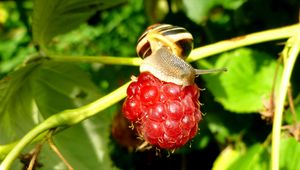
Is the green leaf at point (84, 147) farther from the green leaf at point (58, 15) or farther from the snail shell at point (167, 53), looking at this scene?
the snail shell at point (167, 53)

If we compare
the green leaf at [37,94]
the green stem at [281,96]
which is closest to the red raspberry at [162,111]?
the green stem at [281,96]

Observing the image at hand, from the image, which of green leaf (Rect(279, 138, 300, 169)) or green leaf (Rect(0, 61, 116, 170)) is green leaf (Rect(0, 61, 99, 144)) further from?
green leaf (Rect(279, 138, 300, 169))

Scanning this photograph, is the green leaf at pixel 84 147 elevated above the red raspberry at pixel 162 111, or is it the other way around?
the red raspberry at pixel 162 111

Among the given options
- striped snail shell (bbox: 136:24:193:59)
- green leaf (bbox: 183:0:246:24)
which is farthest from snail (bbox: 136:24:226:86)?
green leaf (bbox: 183:0:246:24)

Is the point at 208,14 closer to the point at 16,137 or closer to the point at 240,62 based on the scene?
the point at 240,62

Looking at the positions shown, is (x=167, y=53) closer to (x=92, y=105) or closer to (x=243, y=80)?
(x=92, y=105)

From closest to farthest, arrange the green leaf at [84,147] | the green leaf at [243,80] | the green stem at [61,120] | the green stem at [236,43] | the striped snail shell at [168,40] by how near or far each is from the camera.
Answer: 1. the green stem at [61,120]
2. the striped snail shell at [168,40]
3. the green stem at [236,43]
4. the green leaf at [84,147]
5. the green leaf at [243,80]

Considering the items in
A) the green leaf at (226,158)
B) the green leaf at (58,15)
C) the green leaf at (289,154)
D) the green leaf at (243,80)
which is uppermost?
the green leaf at (58,15)

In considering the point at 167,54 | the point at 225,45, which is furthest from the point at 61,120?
the point at 225,45
